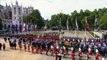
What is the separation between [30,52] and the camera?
50750 millimetres

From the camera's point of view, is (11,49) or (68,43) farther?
(11,49)

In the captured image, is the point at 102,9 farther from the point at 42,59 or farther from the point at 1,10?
the point at 42,59

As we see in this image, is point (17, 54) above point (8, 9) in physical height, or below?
below

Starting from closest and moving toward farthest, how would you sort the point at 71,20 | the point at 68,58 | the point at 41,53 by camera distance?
the point at 68,58 < the point at 41,53 < the point at 71,20

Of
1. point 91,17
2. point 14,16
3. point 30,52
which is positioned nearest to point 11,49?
point 30,52

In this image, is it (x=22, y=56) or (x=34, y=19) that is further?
(x=34, y=19)

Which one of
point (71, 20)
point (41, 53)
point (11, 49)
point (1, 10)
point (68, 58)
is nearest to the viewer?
point (68, 58)

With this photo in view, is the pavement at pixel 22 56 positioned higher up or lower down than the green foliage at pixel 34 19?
lower down

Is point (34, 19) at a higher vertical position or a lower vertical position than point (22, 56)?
higher

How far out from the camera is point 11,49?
55375 mm

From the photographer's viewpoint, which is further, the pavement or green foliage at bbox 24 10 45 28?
green foliage at bbox 24 10 45 28

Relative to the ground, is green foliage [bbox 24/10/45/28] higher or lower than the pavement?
higher

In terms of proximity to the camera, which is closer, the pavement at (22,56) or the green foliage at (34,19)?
the pavement at (22,56)

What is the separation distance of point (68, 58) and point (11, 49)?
50.1ft
